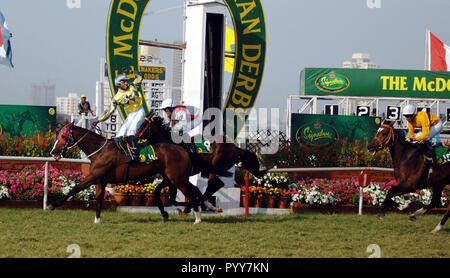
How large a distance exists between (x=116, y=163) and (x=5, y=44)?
13681 millimetres

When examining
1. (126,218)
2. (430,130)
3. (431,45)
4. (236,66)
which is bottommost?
(126,218)

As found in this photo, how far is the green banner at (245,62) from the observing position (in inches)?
474

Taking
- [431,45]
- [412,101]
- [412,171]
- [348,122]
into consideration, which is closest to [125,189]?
[412,171]

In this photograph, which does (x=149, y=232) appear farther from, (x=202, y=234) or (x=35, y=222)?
(x=35, y=222)

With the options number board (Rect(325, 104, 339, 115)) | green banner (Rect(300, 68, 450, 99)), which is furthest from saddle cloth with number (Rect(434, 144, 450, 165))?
green banner (Rect(300, 68, 450, 99))

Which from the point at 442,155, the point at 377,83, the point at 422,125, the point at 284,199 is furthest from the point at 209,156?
A: the point at 377,83

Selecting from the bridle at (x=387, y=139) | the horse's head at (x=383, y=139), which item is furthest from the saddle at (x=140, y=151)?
the bridle at (x=387, y=139)

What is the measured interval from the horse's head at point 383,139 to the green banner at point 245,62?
3.52 m

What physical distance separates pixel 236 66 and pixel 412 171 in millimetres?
4760

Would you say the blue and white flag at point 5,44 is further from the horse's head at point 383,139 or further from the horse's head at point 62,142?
the horse's head at point 383,139

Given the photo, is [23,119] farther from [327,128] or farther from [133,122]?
[327,128]

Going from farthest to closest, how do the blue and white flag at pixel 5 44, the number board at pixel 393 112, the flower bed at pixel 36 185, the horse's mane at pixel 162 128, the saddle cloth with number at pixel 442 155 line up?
the number board at pixel 393 112 → the blue and white flag at pixel 5 44 → the flower bed at pixel 36 185 → the horse's mane at pixel 162 128 → the saddle cloth with number at pixel 442 155

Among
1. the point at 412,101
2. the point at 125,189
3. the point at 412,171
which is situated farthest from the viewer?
the point at 412,101

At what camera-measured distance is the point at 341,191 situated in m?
11.2
